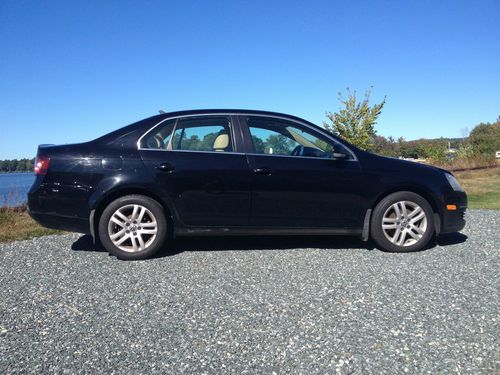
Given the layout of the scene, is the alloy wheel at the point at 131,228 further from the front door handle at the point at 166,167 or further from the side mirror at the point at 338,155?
the side mirror at the point at 338,155

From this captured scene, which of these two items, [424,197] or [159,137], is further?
[424,197]

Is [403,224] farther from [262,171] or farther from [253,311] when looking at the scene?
[253,311]

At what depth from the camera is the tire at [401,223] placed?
4.83m

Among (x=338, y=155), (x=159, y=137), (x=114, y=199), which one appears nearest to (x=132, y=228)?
(x=114, y=199)

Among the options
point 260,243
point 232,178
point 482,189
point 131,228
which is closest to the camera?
point 131,228

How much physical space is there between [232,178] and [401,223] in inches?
81.9

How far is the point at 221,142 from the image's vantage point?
4.82 m

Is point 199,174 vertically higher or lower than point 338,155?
lower

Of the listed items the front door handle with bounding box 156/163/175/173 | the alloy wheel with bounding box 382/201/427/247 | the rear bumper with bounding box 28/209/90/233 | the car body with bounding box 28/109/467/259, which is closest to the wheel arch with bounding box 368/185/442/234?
the car body with bounding box 28/109/467/259

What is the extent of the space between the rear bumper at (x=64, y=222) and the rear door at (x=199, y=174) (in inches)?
38.3

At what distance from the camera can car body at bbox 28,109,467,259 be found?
4551 mm

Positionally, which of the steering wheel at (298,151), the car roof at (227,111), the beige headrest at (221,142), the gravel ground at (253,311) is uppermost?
the car roof at (227,111)

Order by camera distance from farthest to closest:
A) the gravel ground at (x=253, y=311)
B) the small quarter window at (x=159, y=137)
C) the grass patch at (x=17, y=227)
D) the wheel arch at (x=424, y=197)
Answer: the grass patch at (x=17, y=227) → the wheel arch at (x=424, y=197) → the small quarter window at (x=159, y=137) → the gravel ground at (x=253, y=311)

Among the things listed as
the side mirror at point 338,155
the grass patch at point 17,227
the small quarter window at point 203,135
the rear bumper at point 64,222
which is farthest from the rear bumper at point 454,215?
the grass patch at point 17,227
